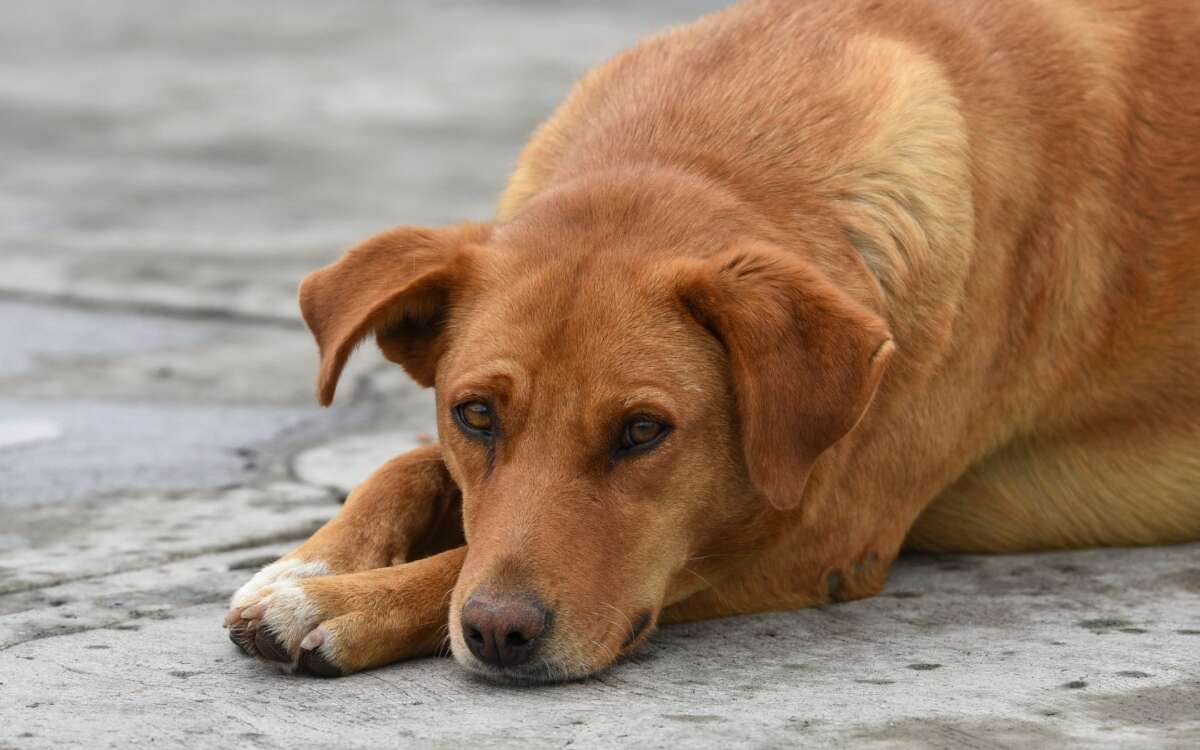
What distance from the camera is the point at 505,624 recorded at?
3.32 m

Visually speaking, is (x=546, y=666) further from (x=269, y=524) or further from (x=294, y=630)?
(x=269, y=524)

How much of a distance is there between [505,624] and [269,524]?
4.79 feet

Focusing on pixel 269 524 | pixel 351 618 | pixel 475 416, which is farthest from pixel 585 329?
pixel 269 524

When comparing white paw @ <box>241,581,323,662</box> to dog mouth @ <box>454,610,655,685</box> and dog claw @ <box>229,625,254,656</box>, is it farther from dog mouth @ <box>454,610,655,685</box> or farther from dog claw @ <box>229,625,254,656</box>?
dog mouth @ <box>454,610,655,685</box>

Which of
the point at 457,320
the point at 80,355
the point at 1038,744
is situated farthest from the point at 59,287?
the point at 1038,744

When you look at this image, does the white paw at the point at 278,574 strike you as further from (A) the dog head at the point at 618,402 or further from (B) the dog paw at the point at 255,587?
(A) the dog head at the point at 618,402

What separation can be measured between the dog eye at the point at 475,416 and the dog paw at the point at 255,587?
44cm

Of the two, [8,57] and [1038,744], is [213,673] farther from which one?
[8,57]

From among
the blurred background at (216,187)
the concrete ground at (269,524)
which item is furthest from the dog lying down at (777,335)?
the blurred background at (216,187)

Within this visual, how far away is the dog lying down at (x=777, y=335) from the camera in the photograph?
11.3 feet

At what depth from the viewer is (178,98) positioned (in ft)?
36.5

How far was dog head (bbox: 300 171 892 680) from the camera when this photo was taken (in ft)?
11.1

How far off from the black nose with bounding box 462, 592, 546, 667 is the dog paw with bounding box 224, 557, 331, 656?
47 cm

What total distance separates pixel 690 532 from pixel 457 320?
61 centimetres
